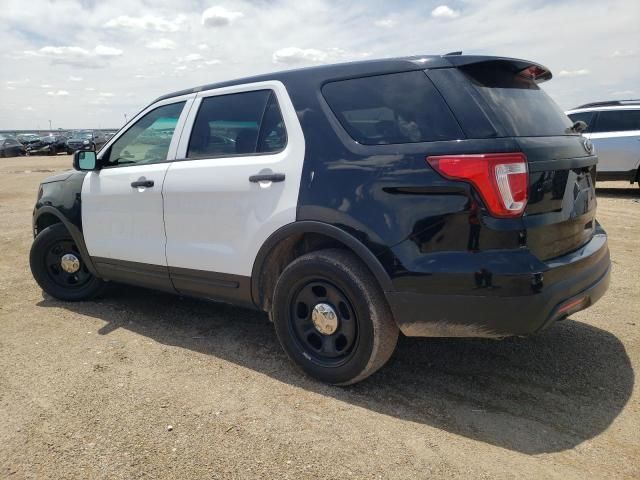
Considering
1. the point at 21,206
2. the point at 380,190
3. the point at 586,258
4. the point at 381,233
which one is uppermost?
the point at 380,190

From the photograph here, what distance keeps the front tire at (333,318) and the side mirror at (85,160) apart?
2147 mm

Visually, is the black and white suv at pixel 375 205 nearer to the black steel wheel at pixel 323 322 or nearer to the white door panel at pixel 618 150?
the black steel wheel at pixel 323 322

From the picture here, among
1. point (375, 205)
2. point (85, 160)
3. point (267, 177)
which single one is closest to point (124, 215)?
point (85, 160)

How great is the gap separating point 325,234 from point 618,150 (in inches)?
388

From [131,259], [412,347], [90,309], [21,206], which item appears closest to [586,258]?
[412,347]

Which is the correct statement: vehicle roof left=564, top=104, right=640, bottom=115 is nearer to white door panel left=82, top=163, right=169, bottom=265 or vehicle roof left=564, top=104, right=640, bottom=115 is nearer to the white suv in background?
the white suv in background

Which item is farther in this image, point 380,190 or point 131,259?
point 131,259

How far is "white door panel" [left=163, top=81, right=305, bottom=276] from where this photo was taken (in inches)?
125

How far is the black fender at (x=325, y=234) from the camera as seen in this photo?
110 inches

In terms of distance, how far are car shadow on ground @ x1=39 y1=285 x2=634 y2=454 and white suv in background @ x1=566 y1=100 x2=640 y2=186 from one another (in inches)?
317

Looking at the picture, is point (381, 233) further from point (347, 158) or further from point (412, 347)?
point (412, 347)

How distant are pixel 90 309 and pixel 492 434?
11.8ft

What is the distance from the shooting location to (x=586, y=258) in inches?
113

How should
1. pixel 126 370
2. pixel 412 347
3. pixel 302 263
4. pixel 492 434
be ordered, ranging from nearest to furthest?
pixel 492 434 < pixel 302 263 < pixel 126 370 < pixel 412 347
